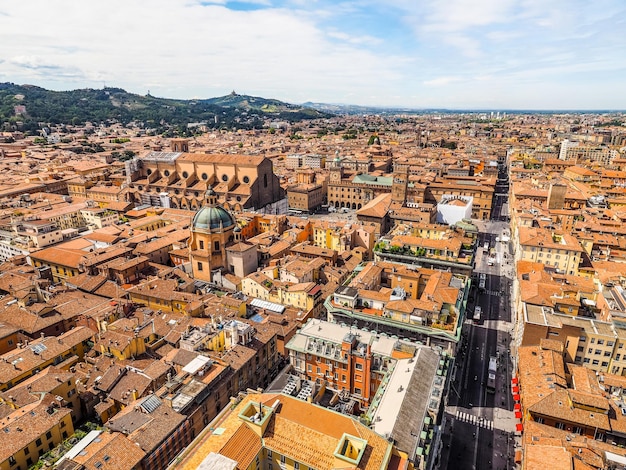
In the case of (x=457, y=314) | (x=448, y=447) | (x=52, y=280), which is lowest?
(x=448, y=447)

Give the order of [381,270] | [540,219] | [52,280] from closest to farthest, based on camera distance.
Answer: [381,270]
[52,280]
[540,219]

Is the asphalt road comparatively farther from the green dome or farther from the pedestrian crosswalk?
the green dome

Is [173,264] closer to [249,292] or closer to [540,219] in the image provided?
[249,292]

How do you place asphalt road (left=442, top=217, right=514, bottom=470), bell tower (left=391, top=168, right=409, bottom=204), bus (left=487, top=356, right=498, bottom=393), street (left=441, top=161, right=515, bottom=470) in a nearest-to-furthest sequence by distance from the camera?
asphalt road (left=442, top=217, right=514, bottom=470) → street (left=441, top=161, right=515, bottom=470) → bus (left=487, top=356, right=498, bottom=393) → bell tower (left=391, top=168, right=409, bottom=204)

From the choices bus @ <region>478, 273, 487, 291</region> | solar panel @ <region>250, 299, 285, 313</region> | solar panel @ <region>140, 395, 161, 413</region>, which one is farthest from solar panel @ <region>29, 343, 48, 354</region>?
bus @ <region>478, 273, 487, 291</region>

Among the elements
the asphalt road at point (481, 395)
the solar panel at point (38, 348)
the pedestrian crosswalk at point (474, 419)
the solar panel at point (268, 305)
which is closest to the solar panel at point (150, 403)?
the solar panel at point (38, 348)

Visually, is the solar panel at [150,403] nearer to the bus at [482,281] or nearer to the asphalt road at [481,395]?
the asphalt road at [481,395]

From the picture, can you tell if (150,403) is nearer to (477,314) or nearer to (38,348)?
(38,348)

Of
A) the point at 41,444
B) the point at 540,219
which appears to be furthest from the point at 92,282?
the point at 540,219
